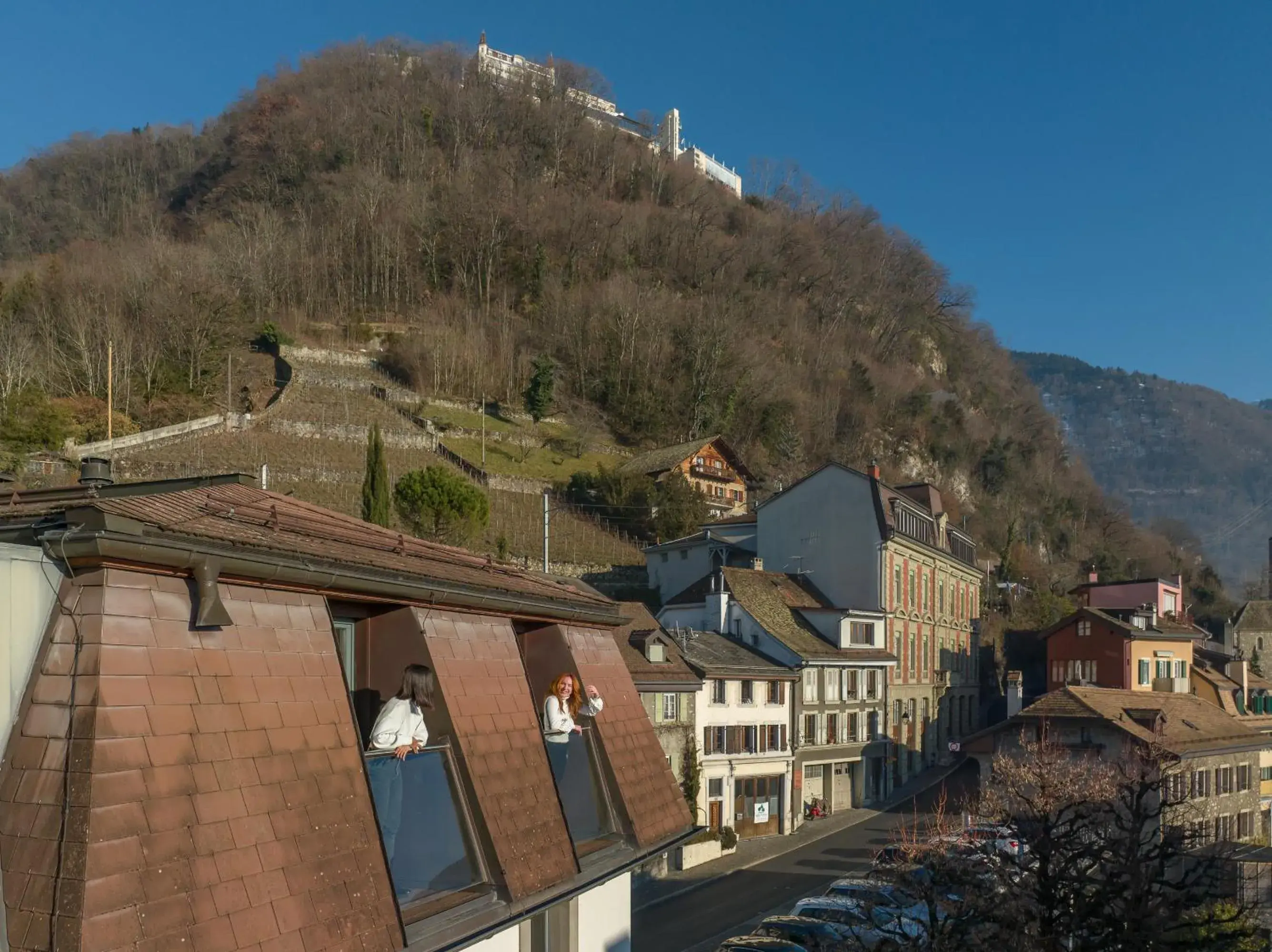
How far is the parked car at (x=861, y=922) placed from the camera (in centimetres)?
1536

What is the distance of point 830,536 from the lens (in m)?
47.9

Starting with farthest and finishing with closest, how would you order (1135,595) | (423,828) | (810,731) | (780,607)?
(1135,595) < (780,607) < (810,731) < (423,828)

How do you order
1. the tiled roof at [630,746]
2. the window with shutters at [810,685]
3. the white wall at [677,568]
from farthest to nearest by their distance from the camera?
1. the white wall at [677,568]
2. the window with shutters at [810,685]
3. the tiled roof at [630,746]

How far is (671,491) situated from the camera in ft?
192

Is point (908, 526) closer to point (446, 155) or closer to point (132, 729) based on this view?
point (132, 729)

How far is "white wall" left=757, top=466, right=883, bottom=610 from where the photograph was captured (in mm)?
46469

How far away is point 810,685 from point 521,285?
5290 centimetres

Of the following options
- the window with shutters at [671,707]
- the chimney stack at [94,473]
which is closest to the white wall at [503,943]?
the chimney stack at [94,473]

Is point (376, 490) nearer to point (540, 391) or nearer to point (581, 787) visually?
point (540, 391)

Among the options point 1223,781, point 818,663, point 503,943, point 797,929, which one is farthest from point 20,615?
point 1223,781

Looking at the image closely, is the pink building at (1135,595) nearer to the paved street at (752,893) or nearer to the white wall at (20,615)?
the paved street at (752,893)

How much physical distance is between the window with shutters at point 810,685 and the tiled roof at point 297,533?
32.2 m

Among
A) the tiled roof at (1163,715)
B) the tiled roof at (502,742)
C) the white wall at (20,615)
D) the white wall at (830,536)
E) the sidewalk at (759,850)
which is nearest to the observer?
the white wall at (20,615)

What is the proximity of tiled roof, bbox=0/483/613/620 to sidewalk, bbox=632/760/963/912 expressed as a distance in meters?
20.8
